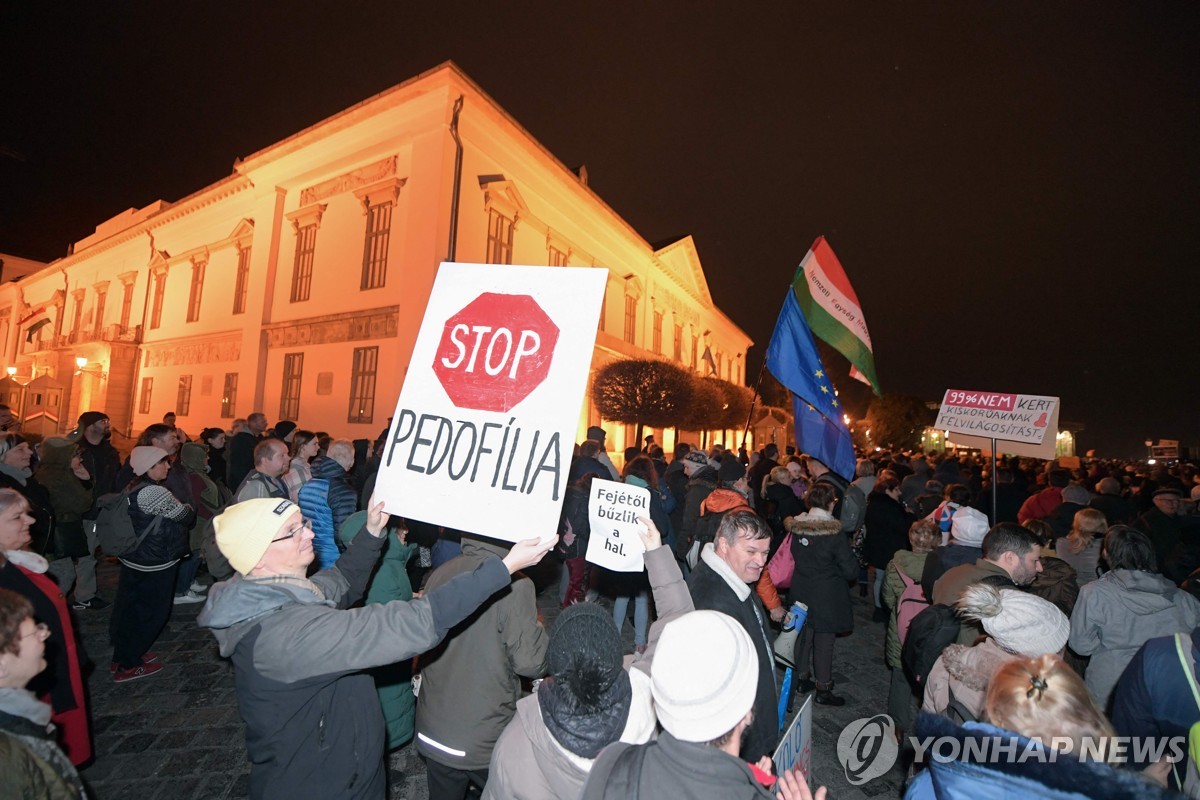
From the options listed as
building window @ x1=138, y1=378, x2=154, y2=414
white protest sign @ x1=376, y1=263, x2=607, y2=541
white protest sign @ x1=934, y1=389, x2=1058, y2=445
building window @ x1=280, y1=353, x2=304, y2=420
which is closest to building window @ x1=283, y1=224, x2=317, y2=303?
building window @ x1=280, y1=353, x2=304, y2=420

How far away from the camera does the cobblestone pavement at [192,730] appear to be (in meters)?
3.32

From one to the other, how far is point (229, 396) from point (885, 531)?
21567mm

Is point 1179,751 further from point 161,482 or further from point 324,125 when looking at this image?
point 324,125

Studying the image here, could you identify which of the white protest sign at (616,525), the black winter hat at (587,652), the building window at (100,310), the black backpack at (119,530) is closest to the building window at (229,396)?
the building window at (100,310)

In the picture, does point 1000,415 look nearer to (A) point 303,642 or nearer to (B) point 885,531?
(B) point 885,531

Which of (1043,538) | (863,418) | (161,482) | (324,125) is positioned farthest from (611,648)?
(863,418)

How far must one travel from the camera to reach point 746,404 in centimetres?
3272

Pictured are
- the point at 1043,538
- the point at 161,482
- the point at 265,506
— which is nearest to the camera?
the point at 265,506

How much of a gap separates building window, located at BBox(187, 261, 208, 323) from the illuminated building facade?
0.24ft

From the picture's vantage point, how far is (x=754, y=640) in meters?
2.56

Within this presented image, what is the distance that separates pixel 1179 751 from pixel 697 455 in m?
6.24

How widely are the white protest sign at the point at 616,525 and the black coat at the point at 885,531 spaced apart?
494 cm

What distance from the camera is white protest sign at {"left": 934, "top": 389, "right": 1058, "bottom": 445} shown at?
21.8 ft

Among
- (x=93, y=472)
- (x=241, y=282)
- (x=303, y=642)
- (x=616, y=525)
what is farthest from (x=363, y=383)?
(x=303, y=642)
